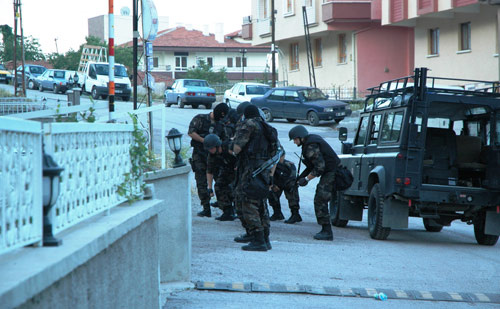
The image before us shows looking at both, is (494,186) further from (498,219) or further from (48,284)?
(48,284)

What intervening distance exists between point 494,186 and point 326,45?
113 feet

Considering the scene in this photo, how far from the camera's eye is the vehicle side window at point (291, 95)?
32094 millimetres

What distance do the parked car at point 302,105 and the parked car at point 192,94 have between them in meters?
6.83

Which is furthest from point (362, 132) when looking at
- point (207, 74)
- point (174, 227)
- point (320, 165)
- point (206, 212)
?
Answer: point (207, 74)

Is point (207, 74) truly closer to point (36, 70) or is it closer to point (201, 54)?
point (201, 54)

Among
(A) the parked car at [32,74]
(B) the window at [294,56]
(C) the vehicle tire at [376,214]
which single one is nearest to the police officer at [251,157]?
(C) the vehicle tire at [376,214]

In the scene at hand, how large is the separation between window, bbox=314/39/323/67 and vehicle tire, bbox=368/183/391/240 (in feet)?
113

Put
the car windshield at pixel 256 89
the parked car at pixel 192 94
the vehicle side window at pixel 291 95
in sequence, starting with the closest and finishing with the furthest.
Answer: the vehicle side window at pixel 291 95, the car windshield at pixel 256 89, the parked car at pixel 192 94

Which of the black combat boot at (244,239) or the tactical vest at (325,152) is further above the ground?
the tactical vest at (325,152)

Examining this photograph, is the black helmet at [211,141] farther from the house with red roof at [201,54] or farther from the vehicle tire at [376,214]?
the house with red roof at [201,54]

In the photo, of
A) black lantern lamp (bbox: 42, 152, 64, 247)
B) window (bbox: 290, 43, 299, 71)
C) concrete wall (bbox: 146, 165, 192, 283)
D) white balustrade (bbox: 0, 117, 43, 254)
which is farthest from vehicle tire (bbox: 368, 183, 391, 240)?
window (bbox: 290, 43, 299, 71)

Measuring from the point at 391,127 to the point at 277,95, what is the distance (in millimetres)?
21270

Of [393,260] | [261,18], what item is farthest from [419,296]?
[261,18]

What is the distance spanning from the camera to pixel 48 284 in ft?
11.2
